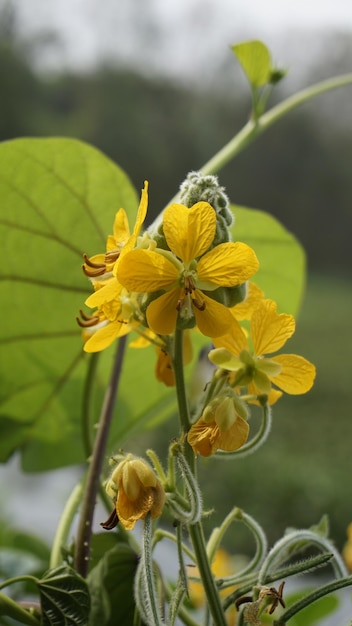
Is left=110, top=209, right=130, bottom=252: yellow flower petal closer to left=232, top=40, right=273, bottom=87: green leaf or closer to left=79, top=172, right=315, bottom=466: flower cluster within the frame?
left=79, top=172, right=315, bottom=466: flower cluster

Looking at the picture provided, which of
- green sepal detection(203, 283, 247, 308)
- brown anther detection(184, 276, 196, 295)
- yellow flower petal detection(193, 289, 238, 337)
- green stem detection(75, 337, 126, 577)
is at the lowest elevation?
green stem detection(75, 337, 126, 577)

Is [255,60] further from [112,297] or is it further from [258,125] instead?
[112,297]

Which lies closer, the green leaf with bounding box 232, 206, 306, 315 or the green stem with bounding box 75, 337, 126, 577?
the green stem with bounding box 75, 337, 126, 577

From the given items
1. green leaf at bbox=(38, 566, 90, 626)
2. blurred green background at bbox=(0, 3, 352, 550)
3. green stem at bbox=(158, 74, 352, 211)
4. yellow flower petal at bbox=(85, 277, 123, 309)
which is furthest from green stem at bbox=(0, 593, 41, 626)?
blurred green background at bbox=(0, 3, 352, 550)

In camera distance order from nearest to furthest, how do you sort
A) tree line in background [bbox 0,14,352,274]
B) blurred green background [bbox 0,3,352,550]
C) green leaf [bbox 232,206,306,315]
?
1. green leaf [bbox 232,206,306,315]
2. blurred green background [bbox 0,3,352,550]
3. tree line in background [bbox 0,14,352,274]

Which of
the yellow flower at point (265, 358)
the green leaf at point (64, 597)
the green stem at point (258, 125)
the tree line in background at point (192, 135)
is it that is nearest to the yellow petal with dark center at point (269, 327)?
the yellow flower at point (265, 358)

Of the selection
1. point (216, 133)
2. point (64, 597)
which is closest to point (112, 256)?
point (64, 597)

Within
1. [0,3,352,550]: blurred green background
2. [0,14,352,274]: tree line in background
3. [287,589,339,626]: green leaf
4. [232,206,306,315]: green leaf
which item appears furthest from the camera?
[0,14,352,274]: tree line in background
